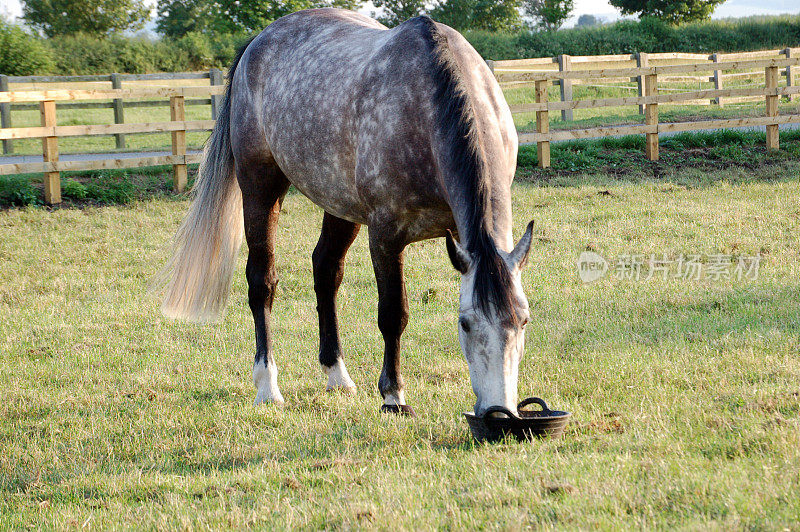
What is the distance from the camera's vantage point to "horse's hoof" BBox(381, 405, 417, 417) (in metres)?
4.07

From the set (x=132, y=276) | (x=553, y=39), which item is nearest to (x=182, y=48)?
(x=553, y=39)

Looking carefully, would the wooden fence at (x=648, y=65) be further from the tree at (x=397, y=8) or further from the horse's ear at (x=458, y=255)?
the tree at (x=397, y=8)

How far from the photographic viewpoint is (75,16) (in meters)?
43.1

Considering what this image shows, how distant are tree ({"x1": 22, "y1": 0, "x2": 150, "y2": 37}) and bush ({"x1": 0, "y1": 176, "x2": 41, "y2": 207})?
117ft

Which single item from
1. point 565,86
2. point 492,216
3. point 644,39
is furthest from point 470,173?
point 644,39

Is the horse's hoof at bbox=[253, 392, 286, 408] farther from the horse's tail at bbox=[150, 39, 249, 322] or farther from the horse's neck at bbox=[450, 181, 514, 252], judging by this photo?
the horse's neck at bbox=[450, 181, 514, 252]

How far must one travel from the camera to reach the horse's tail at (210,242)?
5.41 m

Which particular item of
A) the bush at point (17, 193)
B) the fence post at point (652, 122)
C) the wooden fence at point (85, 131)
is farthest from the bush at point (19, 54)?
the fence post at point (652, 122)

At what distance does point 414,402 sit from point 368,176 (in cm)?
125

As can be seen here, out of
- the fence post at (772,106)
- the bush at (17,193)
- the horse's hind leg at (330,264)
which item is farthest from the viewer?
the fence post at (772,106)

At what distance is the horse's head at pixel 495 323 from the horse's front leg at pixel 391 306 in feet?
2.79

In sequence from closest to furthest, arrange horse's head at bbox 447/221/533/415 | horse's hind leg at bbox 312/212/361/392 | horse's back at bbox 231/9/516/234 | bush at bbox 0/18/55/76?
horse's head at bbox 447/221/533/415 → horse's back at bbox 231/9/516/234 → horse's hind leg at bbox 312/212/361/392 → bush at bbox 0/18/55/76

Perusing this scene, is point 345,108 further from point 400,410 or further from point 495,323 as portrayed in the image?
point 495,323

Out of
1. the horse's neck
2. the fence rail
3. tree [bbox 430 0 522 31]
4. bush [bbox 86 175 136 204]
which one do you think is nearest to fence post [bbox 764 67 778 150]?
the fence rail
